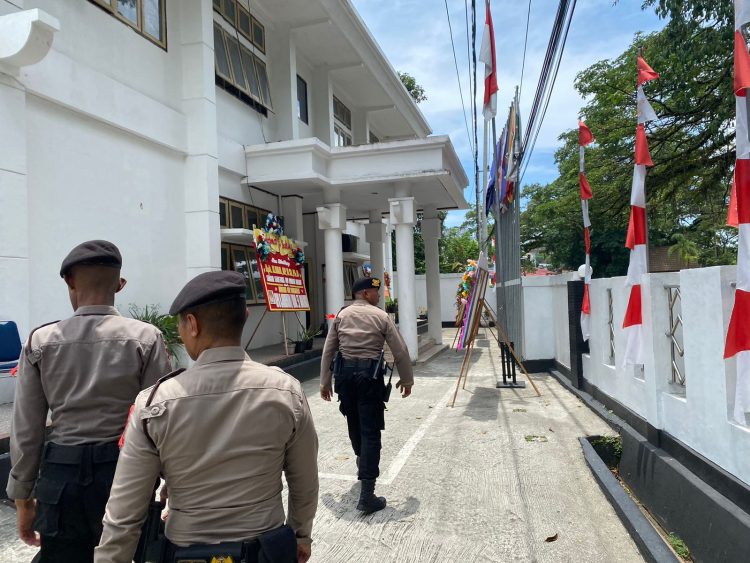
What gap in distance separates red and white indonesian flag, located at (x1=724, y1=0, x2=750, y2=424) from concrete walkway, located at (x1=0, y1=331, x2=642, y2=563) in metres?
1.33

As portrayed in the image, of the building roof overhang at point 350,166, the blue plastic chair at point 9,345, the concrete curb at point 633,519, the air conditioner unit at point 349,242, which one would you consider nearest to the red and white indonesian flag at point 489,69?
the building roof overhang at point 350,166

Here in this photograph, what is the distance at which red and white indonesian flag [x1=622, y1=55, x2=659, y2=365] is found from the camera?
14.2 ft

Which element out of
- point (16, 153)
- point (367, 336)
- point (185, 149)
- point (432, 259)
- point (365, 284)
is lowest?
point (367, 336)

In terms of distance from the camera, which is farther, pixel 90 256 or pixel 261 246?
pixel 261 246

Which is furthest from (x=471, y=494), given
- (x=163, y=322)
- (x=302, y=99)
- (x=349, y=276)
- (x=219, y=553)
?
(x=349, y=276)

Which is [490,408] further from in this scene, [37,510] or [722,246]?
[722,246]

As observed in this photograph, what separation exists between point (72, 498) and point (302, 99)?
12427 millimetres

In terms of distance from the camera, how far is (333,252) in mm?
11281

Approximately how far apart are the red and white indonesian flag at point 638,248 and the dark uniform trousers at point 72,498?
12.6 feet

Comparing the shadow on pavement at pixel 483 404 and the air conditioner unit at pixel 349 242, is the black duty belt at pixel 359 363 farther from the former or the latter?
the air conditioner unit at pixel 349 242

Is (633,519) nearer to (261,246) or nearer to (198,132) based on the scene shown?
(261,246)

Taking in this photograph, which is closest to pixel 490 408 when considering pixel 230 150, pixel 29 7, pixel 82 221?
pixel 82 221

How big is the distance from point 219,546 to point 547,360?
8.94 metres

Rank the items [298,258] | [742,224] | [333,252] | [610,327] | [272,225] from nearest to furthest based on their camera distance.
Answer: [742,224] < [610,327] < [272,225] < [298,258] < [333,252]
